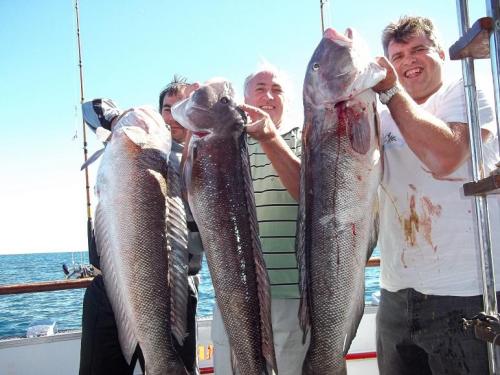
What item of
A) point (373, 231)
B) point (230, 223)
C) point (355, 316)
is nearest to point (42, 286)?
point (230, 223)

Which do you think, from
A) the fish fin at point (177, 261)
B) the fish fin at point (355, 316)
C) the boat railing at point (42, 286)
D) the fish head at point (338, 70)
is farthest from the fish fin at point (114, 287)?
the boat railing at point (42, 286)

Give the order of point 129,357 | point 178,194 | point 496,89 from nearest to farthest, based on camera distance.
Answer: point 496,89
point 129,357
point 178,194

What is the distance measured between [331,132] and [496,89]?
97 centimetres

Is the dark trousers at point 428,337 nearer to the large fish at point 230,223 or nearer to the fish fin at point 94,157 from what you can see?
the large fish at point 230,223

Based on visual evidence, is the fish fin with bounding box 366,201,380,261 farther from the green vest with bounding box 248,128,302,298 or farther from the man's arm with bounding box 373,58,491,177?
the green vest with bounding box 248,128,302,298

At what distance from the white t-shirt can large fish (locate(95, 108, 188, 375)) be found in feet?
4.56

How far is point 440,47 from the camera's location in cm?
331

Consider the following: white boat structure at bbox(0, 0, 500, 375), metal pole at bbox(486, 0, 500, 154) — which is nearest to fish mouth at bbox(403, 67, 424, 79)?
metal pole at bbox(486, 0, 500, 154)

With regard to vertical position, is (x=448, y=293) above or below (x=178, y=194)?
below

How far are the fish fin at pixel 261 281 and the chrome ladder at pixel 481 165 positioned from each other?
3.13 ft

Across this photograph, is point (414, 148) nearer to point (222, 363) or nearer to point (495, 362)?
point (495, 362)

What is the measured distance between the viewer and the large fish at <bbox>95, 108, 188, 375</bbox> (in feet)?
8.07

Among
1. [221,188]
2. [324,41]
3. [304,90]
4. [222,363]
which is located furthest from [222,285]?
[324,41]

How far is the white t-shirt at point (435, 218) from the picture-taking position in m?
2.74
